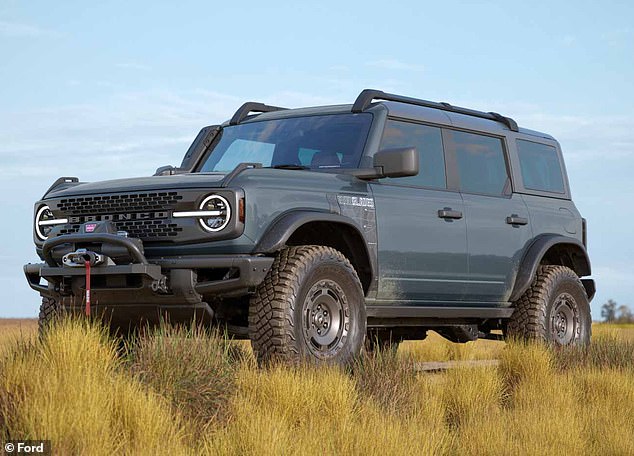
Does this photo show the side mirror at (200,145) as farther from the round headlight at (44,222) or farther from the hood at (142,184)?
the round headlight at (44,222)

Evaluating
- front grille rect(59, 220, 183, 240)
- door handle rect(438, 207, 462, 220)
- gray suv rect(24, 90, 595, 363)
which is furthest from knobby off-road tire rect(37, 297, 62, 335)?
door handle rect(438, 207, 462, 220)

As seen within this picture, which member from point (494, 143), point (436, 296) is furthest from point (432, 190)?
point (494, 143)

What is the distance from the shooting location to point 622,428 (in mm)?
7684

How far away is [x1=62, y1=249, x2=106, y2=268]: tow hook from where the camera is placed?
8.03m

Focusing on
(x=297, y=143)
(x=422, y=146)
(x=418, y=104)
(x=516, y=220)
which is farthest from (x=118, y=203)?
(x=516, y=220)

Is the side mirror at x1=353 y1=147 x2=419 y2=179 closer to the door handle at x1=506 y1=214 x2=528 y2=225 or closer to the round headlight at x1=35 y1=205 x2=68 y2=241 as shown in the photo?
the door handle at x1=506 y1=214 x2=528 y2=225

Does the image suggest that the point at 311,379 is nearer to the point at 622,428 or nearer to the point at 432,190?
the point at 622,428

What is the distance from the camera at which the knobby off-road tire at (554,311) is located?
1137 cm

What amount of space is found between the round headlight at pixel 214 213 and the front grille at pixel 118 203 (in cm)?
22

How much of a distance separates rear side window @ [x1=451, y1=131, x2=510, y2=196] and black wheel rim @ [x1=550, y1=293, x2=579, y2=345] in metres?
1.41

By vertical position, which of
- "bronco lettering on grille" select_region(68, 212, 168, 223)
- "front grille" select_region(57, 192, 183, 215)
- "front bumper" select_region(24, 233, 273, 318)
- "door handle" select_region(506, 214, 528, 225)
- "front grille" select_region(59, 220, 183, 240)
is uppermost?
"front grille" select_region(57, 192, 183, 215)

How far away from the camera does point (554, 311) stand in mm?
11695

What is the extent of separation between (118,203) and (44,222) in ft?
2.95

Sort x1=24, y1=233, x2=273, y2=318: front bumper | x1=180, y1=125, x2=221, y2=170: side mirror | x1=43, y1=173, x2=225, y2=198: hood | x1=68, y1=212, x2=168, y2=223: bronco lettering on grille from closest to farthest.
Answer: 1. x1=24, y1=233, x2=273, y2=318: front bumper
2. x1=43, y1=173, x2=225, y2=198: hood
3. x1=68, y1=212, x2=168, y2=223: bronco lettering on grille
4. x1=180, y1=125, x2=221, y2=170: side mirror
